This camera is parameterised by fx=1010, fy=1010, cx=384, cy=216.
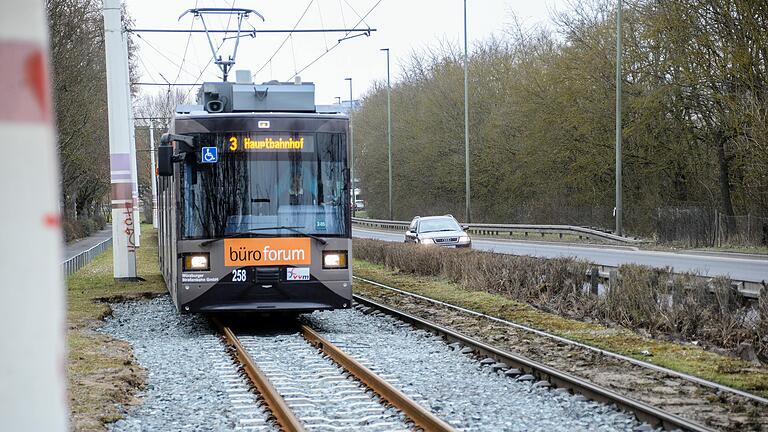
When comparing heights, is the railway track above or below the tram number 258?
below

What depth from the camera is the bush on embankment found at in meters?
12.8

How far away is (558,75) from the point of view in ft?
151

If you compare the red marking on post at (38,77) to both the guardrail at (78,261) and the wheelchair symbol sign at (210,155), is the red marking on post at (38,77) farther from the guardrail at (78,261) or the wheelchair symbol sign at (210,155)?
the guardrail at (78,261)

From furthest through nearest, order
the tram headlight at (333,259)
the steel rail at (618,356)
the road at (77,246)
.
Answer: the road at (77,246)
the tram headlight at (333,259)
the steel rail at (618,356)

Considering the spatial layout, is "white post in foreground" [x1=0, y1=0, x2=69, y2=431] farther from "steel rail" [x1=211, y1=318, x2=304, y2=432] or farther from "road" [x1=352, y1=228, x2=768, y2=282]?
"road" [x1=352, y1=228, x2=768, y2=282]

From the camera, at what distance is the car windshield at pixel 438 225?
34281mm

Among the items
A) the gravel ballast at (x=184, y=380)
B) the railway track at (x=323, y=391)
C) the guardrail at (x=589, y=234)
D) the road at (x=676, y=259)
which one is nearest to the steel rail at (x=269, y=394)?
the railway track at (x=323, y=391)

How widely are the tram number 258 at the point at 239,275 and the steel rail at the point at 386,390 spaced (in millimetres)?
1436

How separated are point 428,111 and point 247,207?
167 feet

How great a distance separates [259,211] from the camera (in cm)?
1428

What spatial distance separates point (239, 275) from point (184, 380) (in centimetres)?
346

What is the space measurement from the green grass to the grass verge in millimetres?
5589

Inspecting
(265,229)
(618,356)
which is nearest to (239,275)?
(265,229)

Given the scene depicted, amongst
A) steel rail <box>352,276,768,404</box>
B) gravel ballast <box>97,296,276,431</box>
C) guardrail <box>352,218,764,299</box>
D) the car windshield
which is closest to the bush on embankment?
guardrail <box>352,218,764,299</box>
